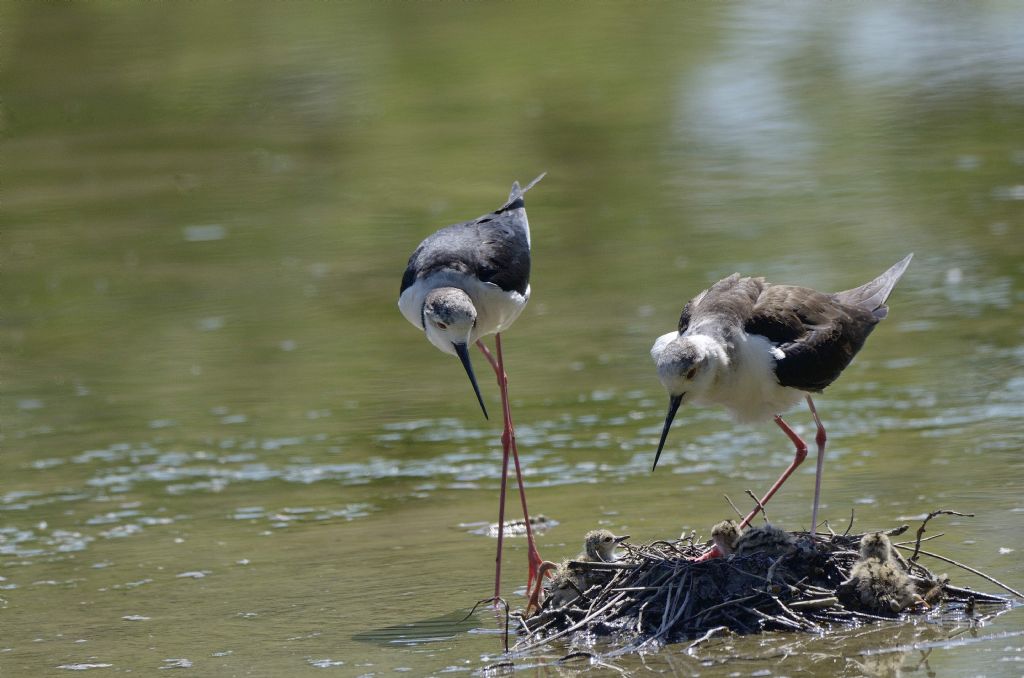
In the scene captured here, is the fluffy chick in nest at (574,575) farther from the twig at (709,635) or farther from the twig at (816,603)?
the twig at (816,603)

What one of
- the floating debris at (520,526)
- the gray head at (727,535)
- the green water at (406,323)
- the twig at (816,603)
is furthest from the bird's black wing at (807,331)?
the floating debris at (520,526)

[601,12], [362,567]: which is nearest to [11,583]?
[362,567]

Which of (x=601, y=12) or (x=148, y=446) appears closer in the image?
(x=148, y=446)

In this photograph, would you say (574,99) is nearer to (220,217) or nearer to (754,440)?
(220,217)

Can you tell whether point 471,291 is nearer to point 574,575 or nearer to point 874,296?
point 574,575

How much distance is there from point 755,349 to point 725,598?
1192mm

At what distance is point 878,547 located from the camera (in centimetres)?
647

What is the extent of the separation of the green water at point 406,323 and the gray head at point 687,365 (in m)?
1.16

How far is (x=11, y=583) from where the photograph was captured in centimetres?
834

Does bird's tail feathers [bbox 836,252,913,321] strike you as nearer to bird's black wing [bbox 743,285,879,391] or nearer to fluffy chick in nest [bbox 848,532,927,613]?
bird's black wing [bbox 743,285,879,391]

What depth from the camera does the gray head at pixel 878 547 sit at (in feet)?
21.2

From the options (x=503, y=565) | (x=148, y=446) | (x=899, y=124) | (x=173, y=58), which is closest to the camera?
(x=503, y=565)

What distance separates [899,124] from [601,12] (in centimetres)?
692

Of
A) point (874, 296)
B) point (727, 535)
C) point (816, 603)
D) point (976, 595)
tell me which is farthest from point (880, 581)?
point (874, 296)
